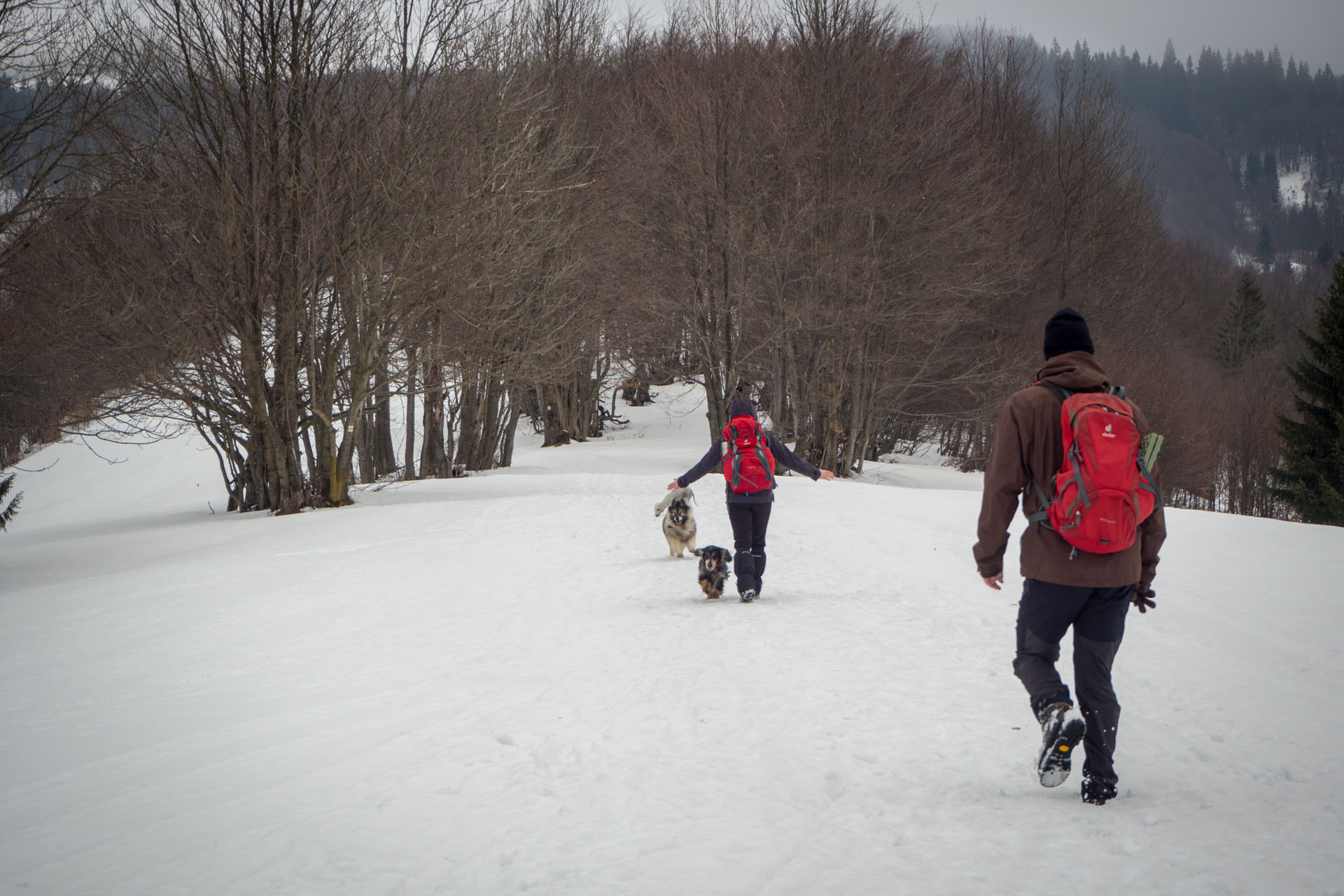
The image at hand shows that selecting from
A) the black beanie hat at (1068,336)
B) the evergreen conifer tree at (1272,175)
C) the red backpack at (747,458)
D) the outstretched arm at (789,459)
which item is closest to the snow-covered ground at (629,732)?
the red backpack at (747,458)

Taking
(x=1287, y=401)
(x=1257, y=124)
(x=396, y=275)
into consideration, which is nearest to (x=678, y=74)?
(x=396, y=275)

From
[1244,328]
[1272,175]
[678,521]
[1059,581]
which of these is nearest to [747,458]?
[678,521]

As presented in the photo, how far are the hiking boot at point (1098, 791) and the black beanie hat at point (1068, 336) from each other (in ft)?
6.31

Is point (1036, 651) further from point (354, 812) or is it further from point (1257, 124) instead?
point (1257, 124)

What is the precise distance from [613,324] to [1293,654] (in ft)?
78.6

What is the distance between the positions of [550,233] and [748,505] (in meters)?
15.5

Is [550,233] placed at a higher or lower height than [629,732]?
higher

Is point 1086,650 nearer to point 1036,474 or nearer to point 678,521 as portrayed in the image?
point 1036,474

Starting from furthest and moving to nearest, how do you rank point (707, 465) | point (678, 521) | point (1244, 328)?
point (1244, 328)
point (678, 521)
point (707, 465)

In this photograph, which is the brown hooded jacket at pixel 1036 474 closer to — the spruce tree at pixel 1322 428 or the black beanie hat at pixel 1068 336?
the black beanie hat at pixel 1068 336

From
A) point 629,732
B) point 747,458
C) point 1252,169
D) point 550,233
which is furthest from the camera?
point 1252,169

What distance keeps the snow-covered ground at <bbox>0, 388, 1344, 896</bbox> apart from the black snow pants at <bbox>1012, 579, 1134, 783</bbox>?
1.04 ft

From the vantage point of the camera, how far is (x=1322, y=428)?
27.0 meters

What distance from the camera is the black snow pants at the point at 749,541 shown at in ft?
26.2
